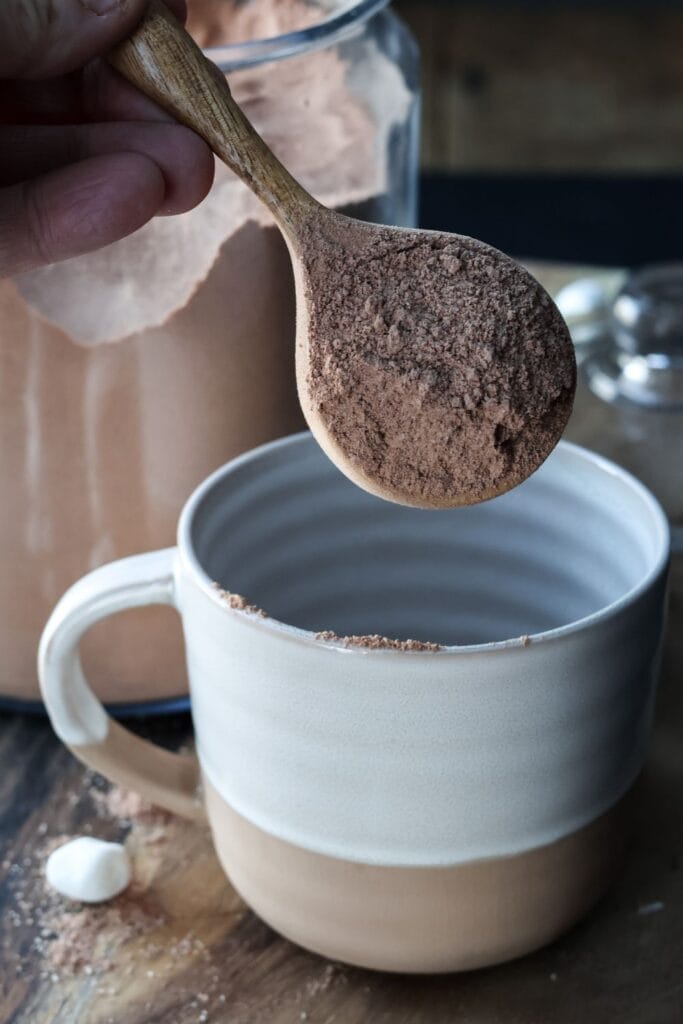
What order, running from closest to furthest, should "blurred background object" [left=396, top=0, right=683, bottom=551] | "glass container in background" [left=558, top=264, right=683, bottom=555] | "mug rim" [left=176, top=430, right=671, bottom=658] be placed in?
1. "mug rim" [left=176, top=430, right=671, bottom=658]
2. "glass container in background" [left=558, top=264, right=683, bottom=555]
3. "blurred background object" [left=396, top=0, right=683, bottom=551]

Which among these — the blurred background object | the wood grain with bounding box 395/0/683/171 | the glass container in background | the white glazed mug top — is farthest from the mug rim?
the wood grain with bounding box 395/0/683/171

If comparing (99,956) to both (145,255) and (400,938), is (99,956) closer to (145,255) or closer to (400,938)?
(400,938)

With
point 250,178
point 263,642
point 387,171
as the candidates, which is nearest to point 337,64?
point 387,171

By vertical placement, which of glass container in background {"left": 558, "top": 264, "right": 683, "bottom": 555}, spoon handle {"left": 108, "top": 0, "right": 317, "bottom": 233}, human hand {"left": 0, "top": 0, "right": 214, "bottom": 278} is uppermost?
spoon handle {"left": 108, "top": 0, "right": 317, "bottom": 233}

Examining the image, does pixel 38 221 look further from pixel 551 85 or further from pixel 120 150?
pixel 551 85

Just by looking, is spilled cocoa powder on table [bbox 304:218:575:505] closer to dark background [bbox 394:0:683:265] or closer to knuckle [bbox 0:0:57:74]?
knuckle [bbox 0:0:57:74]

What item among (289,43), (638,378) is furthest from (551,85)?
(289,43)

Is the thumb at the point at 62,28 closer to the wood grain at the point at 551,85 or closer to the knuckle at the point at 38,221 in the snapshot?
the knuckle at the point at 38,221
